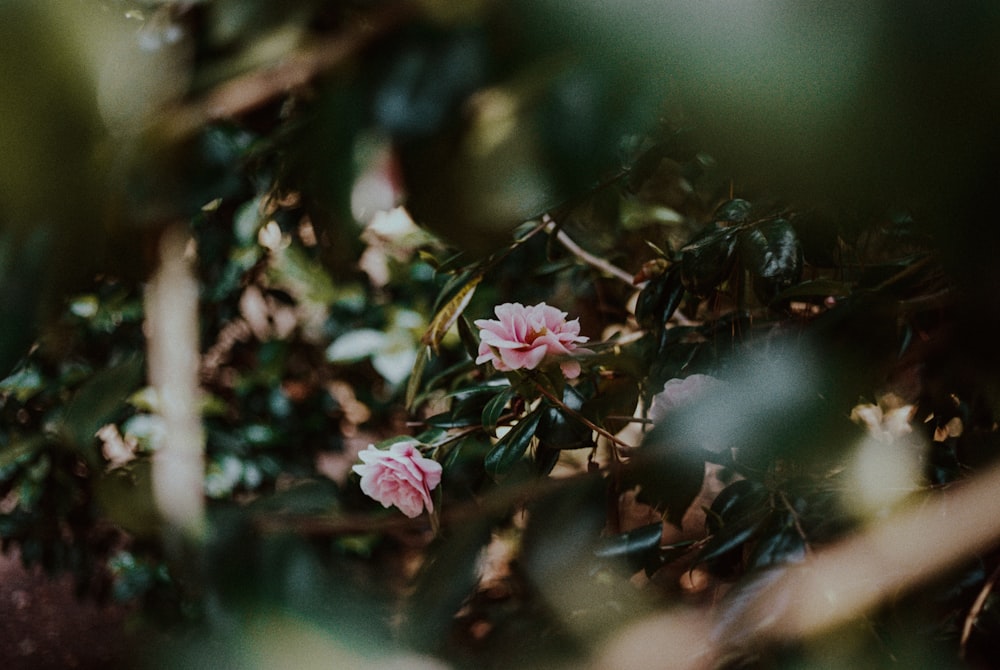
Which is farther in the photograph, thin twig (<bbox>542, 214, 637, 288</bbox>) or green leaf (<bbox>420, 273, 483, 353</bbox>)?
thin twig (<bbox>542, 214, 637, 288</bbox>)

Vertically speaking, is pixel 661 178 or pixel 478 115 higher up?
pixel 661 178

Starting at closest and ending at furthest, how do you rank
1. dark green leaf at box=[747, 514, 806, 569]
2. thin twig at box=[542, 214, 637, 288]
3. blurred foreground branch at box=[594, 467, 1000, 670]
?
blurred foreground branch at box=[594, 467, 1000, 670] → dark green leaf at box=[747, 514, 806, 569] → thin twig at box=[542, 214, 637, 288]

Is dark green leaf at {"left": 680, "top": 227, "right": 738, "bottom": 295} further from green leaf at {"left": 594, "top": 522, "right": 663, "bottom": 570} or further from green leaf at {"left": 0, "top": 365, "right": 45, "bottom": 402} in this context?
green leaf at {"left": 0, "top": 365, "right": 45, "bottom": 402}

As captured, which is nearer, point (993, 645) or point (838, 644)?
point (838, 644)

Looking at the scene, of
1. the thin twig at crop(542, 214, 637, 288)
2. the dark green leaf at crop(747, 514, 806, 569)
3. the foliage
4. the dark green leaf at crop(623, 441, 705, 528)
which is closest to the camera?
the foliage

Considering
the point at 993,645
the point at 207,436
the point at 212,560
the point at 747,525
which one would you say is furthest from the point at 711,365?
the point at 207,436

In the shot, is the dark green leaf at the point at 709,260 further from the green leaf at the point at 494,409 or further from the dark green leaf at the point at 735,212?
the green leaf at the point at 494,409

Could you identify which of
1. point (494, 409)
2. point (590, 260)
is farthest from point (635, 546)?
point (590, 260)

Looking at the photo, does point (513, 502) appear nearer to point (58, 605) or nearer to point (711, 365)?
point (711, 365)

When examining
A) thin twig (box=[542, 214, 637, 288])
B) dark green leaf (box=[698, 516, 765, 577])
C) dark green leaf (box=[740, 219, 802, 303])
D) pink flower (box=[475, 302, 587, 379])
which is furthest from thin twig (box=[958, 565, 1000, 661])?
thin twig (box=[542, 214, 637, 288])
